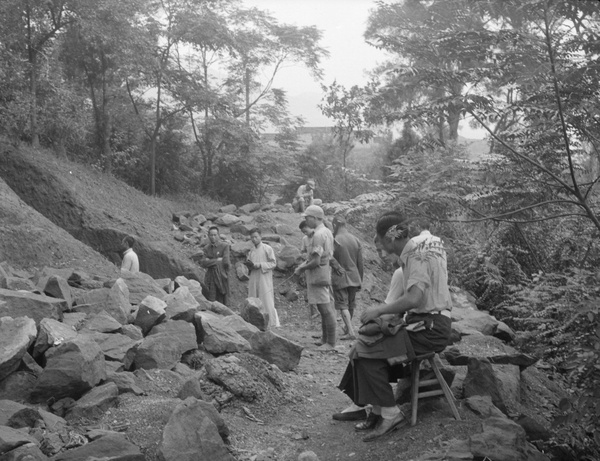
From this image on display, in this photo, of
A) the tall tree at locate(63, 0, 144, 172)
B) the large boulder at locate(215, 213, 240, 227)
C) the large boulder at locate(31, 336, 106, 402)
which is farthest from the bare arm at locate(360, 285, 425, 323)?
the large boulder at locate(215, 213, 240, 227)

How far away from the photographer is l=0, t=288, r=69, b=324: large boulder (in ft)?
21.0

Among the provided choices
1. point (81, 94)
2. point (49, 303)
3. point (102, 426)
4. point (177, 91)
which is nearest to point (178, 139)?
point (177, 91)

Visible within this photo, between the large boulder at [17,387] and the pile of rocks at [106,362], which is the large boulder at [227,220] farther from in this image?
the large boulder at [17,387]

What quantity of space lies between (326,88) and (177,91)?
487 centimetres

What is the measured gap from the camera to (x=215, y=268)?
12.6 meters

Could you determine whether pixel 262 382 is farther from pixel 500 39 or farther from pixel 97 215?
pixel 97 215

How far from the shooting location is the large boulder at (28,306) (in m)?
6.40

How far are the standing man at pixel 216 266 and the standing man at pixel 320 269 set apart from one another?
12.3 feet

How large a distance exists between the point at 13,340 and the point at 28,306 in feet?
3.81

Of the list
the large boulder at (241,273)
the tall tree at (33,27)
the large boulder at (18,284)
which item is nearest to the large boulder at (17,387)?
the large boulder at (18,284)

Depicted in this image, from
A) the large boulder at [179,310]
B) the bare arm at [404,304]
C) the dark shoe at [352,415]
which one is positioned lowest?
the dark shoe at [352,415]

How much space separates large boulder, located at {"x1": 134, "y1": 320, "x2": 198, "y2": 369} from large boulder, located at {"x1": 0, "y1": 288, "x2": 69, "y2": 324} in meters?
0.96

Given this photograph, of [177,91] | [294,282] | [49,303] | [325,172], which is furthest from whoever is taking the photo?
[325,172]

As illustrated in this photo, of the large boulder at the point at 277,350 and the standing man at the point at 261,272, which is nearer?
the large boulder at the point at 277,350
